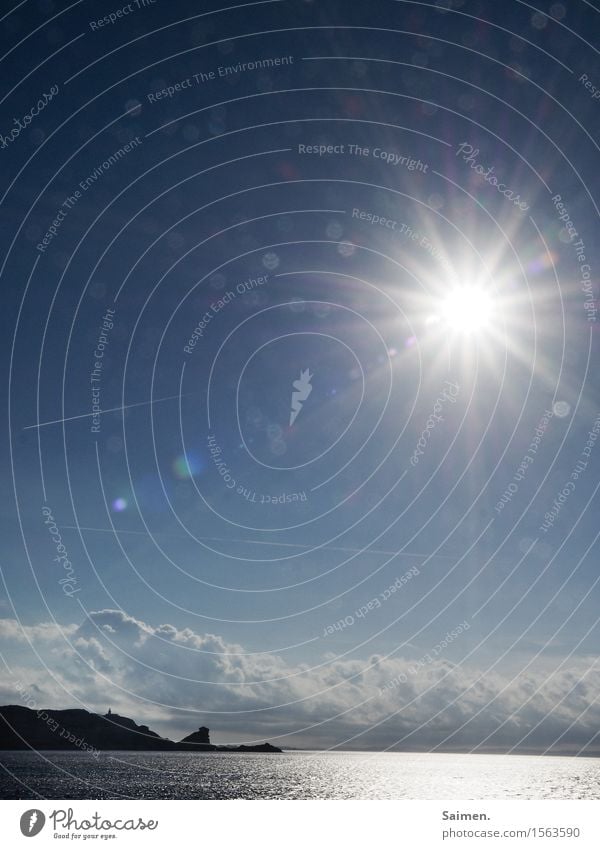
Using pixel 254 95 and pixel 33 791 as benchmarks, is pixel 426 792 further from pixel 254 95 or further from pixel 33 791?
pixel 254 95

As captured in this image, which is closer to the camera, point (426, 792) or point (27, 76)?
point (27, 76)

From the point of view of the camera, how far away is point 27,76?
28.5m

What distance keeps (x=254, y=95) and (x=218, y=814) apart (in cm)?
2894

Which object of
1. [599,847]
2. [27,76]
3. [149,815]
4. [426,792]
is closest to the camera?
[599,847]

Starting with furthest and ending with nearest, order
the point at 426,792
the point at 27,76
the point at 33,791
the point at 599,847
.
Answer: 1. the point at 426,792
2. the point at 33,791
3. the point at 27,76
4. the point at 599,847

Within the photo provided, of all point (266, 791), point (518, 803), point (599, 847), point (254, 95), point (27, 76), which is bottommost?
point (599, 847)

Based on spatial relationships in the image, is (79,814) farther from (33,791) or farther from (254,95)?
(33,791)

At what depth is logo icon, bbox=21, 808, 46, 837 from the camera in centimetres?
2145

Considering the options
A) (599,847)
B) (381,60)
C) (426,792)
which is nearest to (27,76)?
(381,60)

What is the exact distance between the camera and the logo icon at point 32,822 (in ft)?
70.4

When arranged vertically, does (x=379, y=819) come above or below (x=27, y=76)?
below

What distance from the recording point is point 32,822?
70.9 feet

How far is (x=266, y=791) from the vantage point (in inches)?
4823

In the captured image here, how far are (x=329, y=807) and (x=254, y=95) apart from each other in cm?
2894
